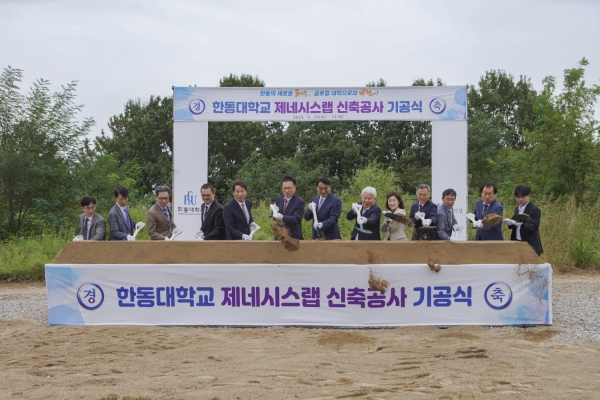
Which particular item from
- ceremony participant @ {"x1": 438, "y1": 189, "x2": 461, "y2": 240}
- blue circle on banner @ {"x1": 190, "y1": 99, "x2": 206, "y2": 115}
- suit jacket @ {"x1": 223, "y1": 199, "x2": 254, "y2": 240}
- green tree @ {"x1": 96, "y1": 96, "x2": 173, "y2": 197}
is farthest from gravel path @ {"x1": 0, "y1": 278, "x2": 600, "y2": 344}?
green tree @ {"x1": 96, "y1": 96, "x2": 173, "y2": 197}

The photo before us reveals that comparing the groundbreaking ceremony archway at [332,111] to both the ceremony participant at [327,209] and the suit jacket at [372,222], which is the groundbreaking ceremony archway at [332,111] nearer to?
the ceremony participant at [327,209]

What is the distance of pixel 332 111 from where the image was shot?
9859mm

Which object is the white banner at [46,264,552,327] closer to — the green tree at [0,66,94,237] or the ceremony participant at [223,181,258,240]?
the ceremony participant at [223,181,258,240]

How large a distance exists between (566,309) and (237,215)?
12.7ft

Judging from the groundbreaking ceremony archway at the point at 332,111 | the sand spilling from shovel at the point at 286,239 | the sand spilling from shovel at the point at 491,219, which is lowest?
the sand spilling from shovel at the point at 286,239

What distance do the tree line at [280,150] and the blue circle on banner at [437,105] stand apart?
5.32m

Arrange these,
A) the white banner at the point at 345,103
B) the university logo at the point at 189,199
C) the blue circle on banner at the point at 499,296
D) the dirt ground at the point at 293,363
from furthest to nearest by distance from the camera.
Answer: the university logo at the point at 189,199 < the white banner at the point at 345,103 < the blue circle on banner at the point at 499,296 < the dirt ground at the point at 293,363

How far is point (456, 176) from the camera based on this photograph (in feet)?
32.3

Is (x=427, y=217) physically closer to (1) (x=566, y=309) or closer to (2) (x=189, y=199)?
(1) (x=566, y=309)

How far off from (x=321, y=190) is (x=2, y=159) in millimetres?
7213

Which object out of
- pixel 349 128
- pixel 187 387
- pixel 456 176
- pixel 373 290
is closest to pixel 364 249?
pixel 373 290

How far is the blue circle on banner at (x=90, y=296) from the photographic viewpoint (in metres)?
6.26

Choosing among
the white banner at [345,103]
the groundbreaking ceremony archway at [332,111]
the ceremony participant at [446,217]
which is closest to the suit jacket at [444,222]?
the ceremony participant at [446,217]

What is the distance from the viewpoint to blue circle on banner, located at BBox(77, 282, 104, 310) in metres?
6.26
